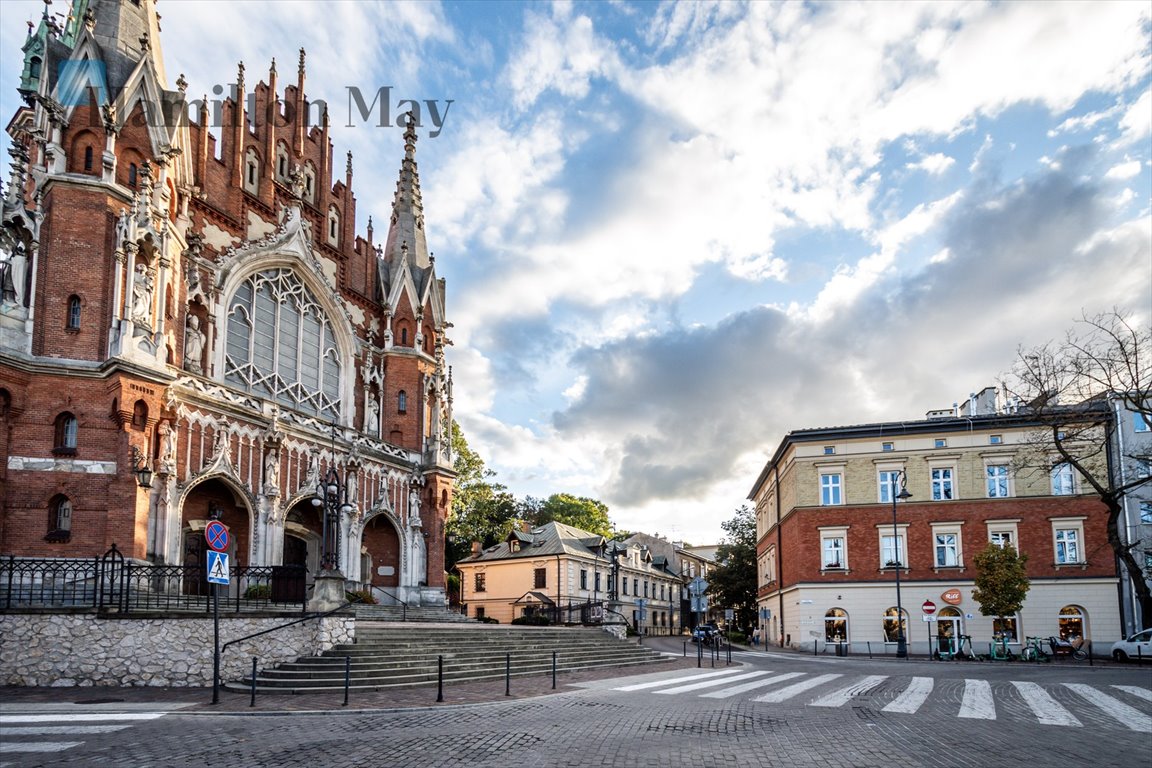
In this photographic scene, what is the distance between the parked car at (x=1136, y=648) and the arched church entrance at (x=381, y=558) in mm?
26840

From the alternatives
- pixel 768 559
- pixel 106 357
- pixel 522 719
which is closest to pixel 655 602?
pixel 768 559

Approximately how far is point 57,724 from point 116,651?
510 centimetres

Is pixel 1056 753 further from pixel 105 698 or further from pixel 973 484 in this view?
pixel 973 484

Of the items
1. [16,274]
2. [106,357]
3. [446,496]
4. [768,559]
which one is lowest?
[768,559]

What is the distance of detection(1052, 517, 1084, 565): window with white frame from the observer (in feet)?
118

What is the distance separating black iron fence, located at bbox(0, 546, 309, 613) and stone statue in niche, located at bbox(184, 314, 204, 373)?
637 cm

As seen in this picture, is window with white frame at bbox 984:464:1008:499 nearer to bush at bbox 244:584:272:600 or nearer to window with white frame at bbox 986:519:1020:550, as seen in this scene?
window with white frame at bbox 986:519:1020:550

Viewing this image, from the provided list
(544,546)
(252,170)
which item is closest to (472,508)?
(544,546)

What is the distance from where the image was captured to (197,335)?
26281 mm

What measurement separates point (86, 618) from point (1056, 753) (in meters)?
16.5

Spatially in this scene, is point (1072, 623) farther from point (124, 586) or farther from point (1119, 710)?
point (124, 586)

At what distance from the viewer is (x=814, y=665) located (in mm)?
26625

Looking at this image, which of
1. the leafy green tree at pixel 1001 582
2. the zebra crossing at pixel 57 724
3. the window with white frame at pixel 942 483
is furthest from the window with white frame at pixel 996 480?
the zebra crossing at pixel 57 724

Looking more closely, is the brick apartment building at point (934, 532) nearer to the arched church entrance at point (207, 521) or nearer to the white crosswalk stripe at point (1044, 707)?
the white crosswalk stripe at point (1044, 707)
